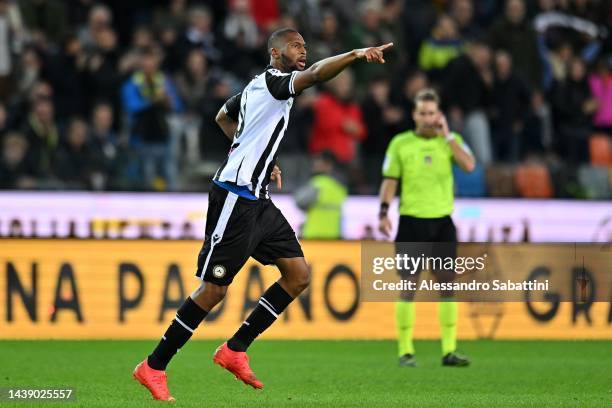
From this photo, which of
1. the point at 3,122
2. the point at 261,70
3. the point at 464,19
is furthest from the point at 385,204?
the point at 464,19

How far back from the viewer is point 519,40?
20.6 m

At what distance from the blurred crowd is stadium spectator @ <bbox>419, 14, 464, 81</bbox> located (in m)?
0.02

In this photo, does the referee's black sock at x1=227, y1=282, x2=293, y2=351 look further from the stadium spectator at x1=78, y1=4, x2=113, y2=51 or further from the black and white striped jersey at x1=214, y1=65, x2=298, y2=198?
the stadium spectator at x1=78, y1=4, x2=113, y2=51

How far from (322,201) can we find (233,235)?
7.85 meters

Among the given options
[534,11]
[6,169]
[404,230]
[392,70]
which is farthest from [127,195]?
[534,11]

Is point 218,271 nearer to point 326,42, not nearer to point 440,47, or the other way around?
point 326,42

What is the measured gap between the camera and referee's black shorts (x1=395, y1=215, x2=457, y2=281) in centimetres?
1238

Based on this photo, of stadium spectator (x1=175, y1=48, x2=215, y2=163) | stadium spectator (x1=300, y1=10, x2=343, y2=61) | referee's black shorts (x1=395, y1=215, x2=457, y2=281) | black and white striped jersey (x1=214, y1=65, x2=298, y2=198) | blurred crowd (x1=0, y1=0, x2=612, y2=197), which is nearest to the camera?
black and white striped jersey (x1=214, y1=65, x2=298, y2=198)

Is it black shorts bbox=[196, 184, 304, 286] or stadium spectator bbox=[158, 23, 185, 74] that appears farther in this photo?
stadium spectator bbox=[158, 23, 185, 74]

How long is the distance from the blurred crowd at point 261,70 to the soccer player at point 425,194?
14.6 feet

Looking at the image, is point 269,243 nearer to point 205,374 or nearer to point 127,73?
point 205,374

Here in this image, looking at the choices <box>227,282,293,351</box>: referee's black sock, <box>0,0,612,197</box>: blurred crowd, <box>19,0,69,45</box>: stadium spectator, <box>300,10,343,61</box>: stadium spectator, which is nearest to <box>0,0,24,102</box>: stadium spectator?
<box>0,0,612,197</box>: blurred crowd

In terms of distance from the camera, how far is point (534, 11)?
2173 cm

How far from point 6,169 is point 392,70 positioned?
5877mm
